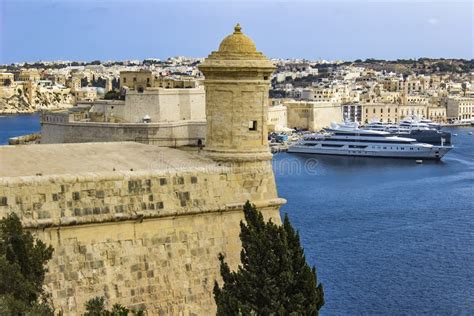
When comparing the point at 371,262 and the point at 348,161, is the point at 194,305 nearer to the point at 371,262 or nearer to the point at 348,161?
the point at 371,262

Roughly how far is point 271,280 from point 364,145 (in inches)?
1732

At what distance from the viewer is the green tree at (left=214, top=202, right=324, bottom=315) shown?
20.6ft

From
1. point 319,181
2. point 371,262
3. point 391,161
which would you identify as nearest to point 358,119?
point 391,161

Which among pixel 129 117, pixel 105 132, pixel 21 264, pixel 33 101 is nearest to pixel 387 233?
pixel 129 117

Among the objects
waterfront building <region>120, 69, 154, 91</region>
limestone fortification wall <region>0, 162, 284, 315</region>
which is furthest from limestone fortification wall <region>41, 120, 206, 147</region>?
limestone fortification wall <region>0, 162, 284, 315</region>

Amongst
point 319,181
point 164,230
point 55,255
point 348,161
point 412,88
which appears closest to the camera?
point 55,255

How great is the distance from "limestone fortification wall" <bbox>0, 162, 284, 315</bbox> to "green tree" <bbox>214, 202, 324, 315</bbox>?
562mm

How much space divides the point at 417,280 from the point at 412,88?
3898 inches

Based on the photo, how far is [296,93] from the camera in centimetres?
9812

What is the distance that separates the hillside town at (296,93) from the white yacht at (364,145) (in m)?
9.04

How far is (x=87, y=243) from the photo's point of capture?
6438mm

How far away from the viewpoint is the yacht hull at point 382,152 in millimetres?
48250

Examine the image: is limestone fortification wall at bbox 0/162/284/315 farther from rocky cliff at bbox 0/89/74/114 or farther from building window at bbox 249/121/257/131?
rocky cliff at bbox 0/89/74/114

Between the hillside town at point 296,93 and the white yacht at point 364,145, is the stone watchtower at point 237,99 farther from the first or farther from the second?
the white yacht at point 364,145
